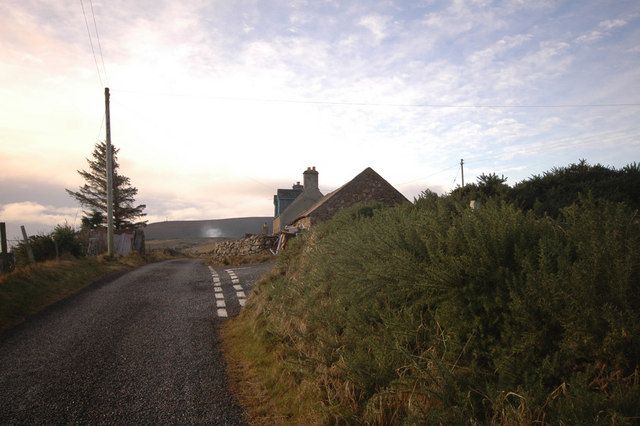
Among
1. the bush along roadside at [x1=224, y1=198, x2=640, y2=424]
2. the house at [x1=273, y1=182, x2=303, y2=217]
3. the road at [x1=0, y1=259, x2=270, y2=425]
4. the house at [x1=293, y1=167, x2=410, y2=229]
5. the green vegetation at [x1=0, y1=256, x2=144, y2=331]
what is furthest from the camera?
the house at [x1=273, y1=182, x2=303, y2=217]

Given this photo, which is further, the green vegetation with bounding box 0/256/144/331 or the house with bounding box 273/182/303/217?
the house with bounding box 273/182/303/217

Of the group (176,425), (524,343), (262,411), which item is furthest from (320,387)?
(524,343)

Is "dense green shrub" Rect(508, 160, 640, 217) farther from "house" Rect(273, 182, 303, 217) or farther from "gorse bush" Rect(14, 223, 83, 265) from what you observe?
"house" Rect(273, 182, 303, 217)

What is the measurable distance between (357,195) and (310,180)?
495 inches

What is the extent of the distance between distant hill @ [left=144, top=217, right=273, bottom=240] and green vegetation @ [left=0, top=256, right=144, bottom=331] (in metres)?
91.0

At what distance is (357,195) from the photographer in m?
31.3

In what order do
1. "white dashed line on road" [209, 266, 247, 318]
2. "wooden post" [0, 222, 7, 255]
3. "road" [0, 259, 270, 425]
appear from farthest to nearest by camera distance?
"wooden post" [0, 222, 7, 255], "white dashed line on road" [209, 266, 247, 318], "road" [0, 259, 270, 425]

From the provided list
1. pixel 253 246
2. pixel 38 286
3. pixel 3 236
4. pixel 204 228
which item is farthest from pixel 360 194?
pixel 204 228

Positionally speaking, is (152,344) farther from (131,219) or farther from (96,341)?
(131,219)

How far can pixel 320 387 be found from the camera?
4.70m

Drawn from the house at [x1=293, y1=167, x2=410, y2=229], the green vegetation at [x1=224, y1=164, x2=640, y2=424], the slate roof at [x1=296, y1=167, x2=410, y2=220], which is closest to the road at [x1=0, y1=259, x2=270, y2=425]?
the green vegetation at [x1=224, y1=164, x2=640, y2=424]

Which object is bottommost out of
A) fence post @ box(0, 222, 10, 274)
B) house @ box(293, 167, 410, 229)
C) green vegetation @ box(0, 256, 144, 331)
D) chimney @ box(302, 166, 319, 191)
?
green vegetation @ box(0, 256, 144, 331)

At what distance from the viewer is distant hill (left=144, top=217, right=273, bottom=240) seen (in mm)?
109062

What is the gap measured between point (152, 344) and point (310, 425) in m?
4.21
